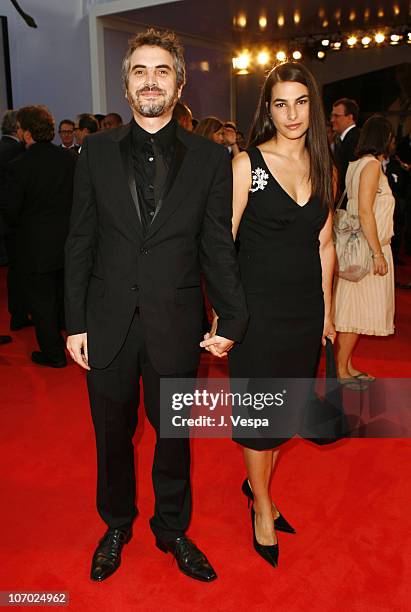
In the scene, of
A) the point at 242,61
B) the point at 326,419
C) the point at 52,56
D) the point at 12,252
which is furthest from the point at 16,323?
the point at 242,61

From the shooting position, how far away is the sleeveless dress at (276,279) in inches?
86.0

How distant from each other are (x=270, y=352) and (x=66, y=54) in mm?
8361

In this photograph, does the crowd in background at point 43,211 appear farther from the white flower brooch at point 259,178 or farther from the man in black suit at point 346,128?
the white flower brooch at point 259,178

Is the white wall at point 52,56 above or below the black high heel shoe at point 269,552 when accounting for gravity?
above

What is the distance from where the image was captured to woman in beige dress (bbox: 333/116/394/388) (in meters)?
3.50

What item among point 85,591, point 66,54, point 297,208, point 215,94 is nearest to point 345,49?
point 215,94

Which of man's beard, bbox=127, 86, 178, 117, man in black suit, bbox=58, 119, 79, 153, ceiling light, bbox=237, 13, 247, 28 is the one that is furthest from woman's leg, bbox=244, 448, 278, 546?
ceiling light, bbox=237, 13, 247, 28

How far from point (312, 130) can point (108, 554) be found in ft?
5.49

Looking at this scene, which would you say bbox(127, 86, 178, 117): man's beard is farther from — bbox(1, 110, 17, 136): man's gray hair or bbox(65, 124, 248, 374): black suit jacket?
bbox(1, 110, 17, 136): man's gray hair

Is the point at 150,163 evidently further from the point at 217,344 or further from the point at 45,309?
the point at 45,309

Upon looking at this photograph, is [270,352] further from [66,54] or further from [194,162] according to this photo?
[66,54]

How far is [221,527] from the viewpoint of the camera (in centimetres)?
254

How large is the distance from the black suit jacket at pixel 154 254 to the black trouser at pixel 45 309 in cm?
255

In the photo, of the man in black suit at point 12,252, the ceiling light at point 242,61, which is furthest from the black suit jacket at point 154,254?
the ceiling light at point 242,61
